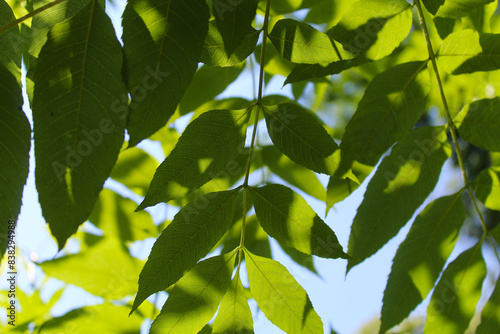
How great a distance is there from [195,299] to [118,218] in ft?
1.67

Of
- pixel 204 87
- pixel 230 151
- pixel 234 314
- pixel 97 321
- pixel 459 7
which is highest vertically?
pixel 459 7

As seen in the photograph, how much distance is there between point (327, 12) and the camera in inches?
46.1

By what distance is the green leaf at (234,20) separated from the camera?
626 millimetres

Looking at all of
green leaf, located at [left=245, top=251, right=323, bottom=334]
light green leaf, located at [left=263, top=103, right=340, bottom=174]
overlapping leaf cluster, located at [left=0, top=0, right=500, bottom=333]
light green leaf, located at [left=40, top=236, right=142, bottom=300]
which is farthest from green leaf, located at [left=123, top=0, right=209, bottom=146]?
light green leaf, located at [left=40, top=236, right=142, bottom=300]

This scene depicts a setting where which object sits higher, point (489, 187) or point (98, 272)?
point (489, 187)

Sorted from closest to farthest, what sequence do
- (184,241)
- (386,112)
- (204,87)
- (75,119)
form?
1. (75,119)
2. (184,241)
3. (386,112)
4. (204,87)

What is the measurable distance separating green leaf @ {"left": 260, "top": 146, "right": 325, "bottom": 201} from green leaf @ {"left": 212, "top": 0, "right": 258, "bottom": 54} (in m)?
Answer: 0.61

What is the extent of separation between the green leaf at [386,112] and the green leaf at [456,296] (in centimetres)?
35

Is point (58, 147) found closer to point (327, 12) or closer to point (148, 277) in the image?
point (148, 277)

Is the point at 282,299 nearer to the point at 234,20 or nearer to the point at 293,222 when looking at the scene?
the point at 293,222

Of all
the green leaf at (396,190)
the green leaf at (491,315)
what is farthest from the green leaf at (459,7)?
the green leaf at (491,315)

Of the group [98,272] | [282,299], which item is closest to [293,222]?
[282,299]

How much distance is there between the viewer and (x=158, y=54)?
0.56 m

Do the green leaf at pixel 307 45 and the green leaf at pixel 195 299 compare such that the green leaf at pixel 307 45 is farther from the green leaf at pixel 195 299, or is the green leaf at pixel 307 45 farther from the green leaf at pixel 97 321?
the green leaf at pixel 97 321
